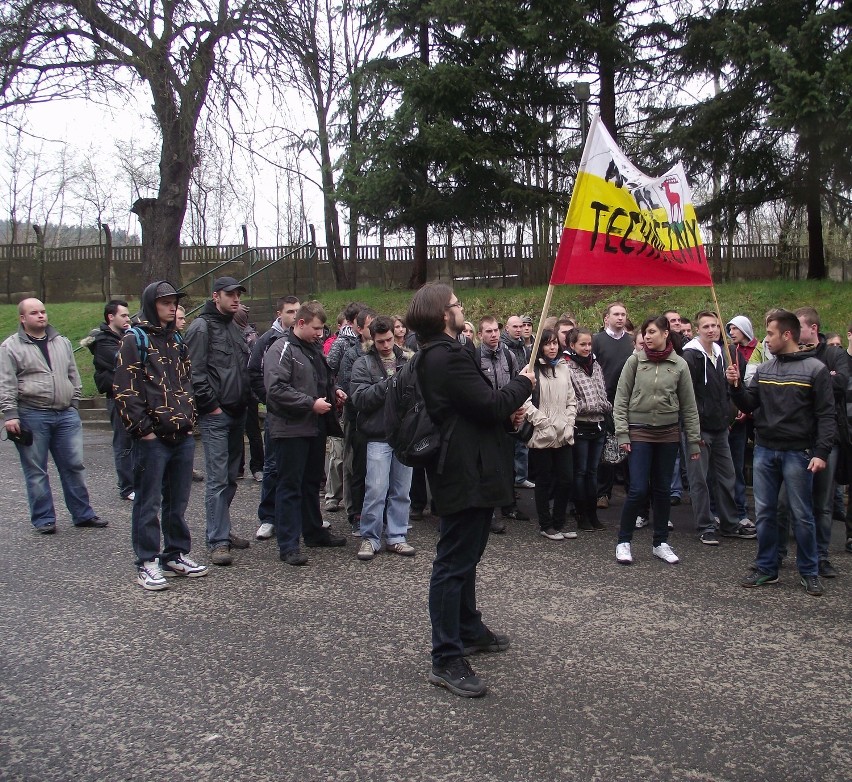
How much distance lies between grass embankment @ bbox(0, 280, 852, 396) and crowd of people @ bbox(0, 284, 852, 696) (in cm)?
684

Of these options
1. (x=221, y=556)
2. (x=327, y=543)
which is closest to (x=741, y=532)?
(x=327, y=543)

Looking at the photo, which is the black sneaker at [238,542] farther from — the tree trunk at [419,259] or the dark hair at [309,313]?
the tree trunk at [419,259]

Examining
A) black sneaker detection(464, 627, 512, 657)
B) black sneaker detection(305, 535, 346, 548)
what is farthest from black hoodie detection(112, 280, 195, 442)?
black sneaker detection(464, 627, 512, 657)

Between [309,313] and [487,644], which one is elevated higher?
[309,313]

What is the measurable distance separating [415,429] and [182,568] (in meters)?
2.75

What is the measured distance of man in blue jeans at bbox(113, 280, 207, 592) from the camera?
18.9ft

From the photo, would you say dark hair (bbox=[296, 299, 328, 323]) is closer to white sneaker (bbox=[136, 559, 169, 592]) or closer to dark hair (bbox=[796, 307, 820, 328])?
white sneaker (bbox=[136, 559, 169, 592])

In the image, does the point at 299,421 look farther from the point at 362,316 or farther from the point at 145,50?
the point at 145,50

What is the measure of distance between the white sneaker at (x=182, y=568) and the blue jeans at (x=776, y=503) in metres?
4.00

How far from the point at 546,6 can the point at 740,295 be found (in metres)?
6.56

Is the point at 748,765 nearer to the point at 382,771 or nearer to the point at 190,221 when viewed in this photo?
the point at 382,771

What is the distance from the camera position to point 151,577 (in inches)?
228

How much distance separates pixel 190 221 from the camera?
49469 millimetres

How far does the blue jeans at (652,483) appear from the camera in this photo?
6523 mm
